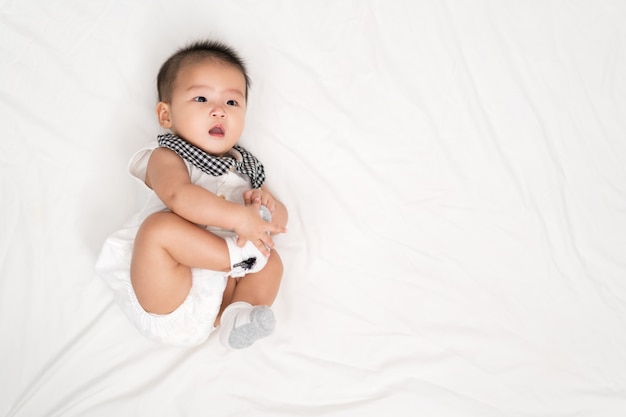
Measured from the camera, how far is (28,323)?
1267mm

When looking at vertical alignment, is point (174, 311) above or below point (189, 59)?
below

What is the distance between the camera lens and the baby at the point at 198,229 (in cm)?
117

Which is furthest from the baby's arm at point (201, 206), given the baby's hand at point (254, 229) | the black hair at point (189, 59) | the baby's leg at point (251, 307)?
the black hair at point (189, 59)

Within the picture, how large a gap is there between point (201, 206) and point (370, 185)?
1.53ft

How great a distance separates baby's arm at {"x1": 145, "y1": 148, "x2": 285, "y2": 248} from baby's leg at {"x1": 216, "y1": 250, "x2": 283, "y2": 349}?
0.33 ft

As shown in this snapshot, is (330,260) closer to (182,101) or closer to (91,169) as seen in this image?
(182,101)

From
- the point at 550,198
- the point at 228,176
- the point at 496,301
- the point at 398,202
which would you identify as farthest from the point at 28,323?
the point at 550,198

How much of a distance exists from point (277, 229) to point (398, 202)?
356 mm

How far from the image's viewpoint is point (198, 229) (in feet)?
3.95

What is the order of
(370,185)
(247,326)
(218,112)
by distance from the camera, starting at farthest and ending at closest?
(370,185)
(218,112)
(247,326)

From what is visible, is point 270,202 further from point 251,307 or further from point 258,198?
point 251,307

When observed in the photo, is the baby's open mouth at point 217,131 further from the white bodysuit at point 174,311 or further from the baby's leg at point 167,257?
the baby's leg at point 167,257

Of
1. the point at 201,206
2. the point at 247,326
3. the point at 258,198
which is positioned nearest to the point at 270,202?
the point at 258,198

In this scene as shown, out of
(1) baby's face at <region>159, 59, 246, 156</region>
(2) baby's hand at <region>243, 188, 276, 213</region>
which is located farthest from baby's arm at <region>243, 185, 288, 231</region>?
(1) baby's face at <region>159, 59, 246, 156</region>
